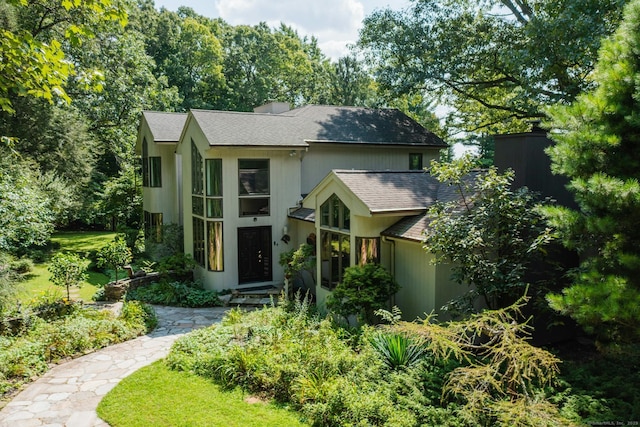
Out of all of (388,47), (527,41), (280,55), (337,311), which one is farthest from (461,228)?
(280,55)

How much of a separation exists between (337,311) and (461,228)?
13.0 feet

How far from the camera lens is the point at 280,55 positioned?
140 ft

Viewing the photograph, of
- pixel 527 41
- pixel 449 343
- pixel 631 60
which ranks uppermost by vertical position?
pixel 527 41

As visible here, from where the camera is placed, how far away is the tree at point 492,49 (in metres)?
15.0

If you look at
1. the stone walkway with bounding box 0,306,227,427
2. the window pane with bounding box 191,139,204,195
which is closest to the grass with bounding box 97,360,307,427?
the stone walkway with bounding box 0,306,227,427

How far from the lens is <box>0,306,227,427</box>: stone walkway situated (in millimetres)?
7711

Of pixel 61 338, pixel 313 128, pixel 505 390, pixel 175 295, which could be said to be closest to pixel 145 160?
pixel 313 128

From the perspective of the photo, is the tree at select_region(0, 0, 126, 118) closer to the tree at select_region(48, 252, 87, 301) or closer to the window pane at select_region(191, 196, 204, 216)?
the tree at select_region(48, 252, 87, 301)

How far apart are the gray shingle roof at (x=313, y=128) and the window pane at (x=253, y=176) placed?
90cm

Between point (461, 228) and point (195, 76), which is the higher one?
point (195, 76)

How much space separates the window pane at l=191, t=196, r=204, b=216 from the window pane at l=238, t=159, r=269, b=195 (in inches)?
70.9

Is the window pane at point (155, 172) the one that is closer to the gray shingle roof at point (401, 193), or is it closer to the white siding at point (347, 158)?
the white siding at point (347, 158)

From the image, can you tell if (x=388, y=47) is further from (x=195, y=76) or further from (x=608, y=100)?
(x=195, y=76)

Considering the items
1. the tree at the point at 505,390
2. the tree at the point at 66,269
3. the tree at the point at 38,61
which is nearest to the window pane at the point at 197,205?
the tree at the point at 66,269
